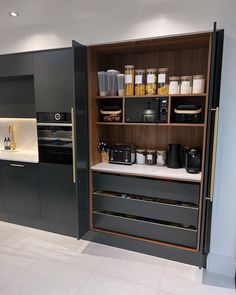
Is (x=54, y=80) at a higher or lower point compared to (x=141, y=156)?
higher

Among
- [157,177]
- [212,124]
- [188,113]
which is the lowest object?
[157,177]

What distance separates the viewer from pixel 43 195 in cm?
272

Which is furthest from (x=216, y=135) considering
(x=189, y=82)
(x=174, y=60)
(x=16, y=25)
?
(x=16, y=25)

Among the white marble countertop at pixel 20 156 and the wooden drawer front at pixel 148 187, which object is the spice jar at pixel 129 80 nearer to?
the wooden drawer front at pixel 148 187

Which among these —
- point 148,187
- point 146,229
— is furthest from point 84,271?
point 148,187

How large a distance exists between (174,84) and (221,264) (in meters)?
1.75

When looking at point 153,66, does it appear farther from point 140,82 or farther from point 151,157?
point 151,157

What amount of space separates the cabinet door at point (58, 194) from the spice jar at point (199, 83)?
5.00 ft

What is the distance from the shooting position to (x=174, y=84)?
222 centimetres

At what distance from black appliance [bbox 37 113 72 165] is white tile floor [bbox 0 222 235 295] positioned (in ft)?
3.16

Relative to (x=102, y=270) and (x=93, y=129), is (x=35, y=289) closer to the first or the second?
(x=102, y=270)

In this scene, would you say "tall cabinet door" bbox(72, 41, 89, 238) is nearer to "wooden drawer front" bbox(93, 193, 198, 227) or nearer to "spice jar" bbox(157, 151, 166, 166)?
"wooden drawer front" bbox(93, 193, 198, 227)

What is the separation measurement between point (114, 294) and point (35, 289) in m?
0.67

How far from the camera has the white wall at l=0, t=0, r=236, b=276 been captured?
187cm
